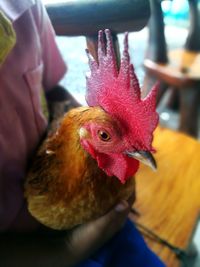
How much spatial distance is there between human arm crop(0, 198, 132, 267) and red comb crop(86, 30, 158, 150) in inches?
6.1

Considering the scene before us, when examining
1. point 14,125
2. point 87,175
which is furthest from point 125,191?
point 14,125

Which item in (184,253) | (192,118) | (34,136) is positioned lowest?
(192,118)

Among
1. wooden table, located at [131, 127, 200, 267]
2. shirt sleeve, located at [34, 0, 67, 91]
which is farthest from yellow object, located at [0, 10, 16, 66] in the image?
wooden table, located at [131, 127, 200, 267]

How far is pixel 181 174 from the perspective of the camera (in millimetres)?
766

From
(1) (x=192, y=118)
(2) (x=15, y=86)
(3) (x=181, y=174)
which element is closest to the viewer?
(2) (x=15, y=86)

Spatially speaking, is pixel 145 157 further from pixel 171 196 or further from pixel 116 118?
pixel 171 196

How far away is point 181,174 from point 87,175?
1.35 ft

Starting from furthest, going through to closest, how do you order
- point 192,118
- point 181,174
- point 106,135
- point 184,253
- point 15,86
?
point 192,118 < point 181,174 < point 184,253 < point 15,86 < point 106,135

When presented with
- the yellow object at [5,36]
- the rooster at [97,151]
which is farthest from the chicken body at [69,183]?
the yellow object at [5,36]

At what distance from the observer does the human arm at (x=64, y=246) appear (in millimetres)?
456

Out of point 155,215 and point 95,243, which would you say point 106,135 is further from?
point 155,215

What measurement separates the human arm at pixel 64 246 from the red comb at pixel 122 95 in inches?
6.1

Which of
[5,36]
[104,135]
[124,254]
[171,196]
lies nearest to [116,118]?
[104,135]

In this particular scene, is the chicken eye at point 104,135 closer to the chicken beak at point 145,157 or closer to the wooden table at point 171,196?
the chicken beak at point 145,157
